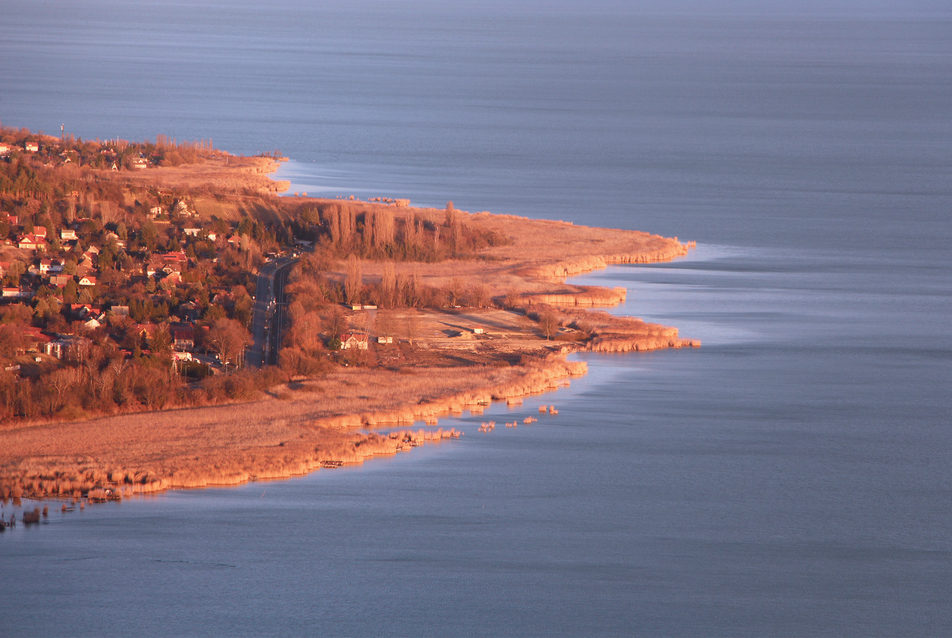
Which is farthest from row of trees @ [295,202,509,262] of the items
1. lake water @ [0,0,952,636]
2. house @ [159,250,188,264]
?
lake water @ [0,0,952,636]

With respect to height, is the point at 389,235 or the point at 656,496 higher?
the point at 389,235

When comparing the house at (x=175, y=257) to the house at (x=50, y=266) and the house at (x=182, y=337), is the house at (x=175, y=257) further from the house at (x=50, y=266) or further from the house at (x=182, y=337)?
the house at (x=182, y=337)

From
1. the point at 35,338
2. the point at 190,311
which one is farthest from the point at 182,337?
the point at 35,338

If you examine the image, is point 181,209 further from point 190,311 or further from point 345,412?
point 345,412

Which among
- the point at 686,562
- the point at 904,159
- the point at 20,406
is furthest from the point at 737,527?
the point at 904,159

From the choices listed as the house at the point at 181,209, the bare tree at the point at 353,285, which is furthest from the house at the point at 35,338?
the house at the point at 181,209
